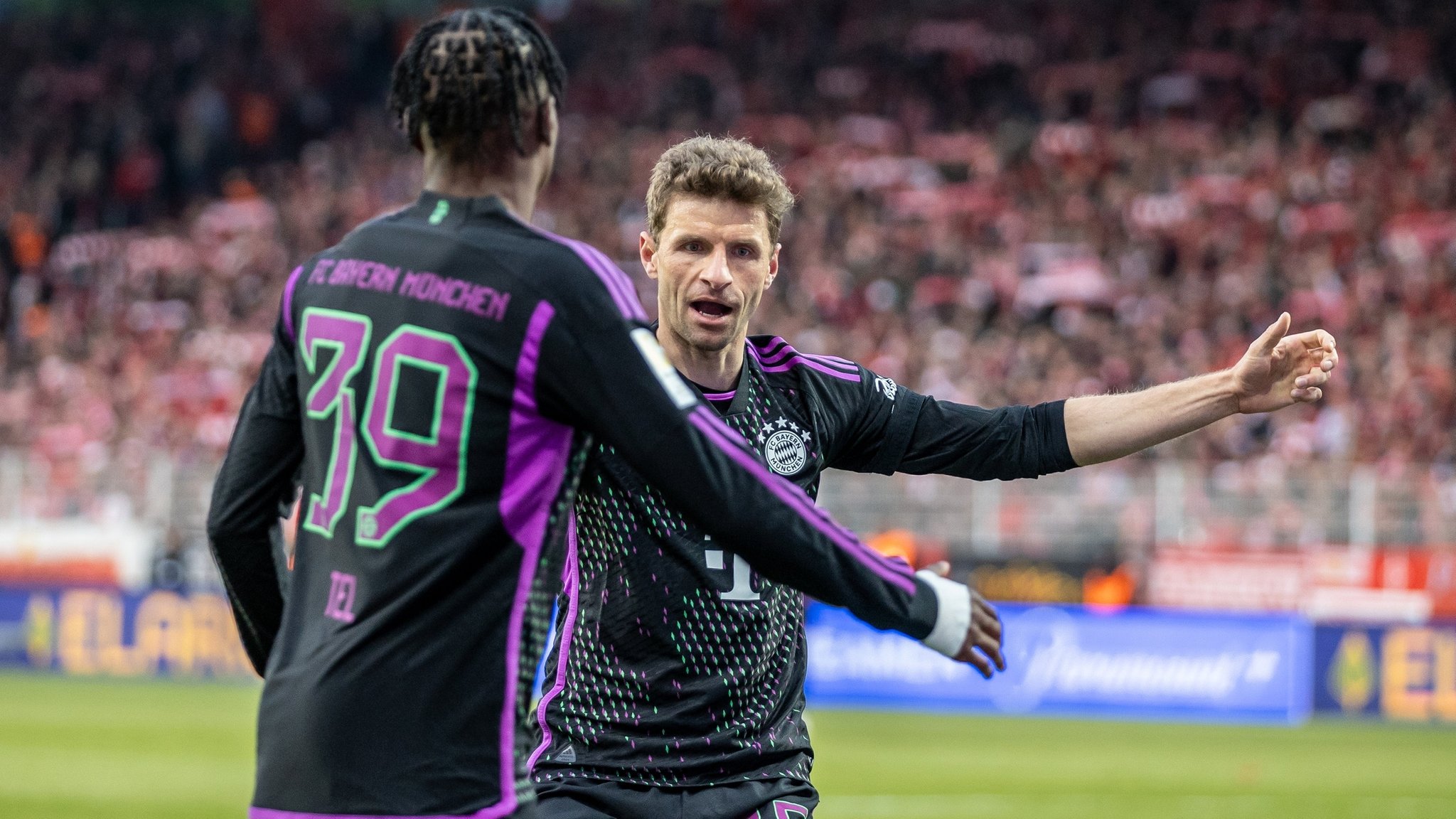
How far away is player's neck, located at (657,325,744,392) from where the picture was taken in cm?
435

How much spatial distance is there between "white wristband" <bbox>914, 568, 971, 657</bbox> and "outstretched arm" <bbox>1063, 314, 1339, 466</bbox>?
1.22m

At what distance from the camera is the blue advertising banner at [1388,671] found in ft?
53.8

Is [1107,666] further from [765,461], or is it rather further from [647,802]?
[647,802]

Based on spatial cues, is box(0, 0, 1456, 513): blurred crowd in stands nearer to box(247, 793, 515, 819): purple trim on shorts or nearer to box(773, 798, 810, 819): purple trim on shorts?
box(773, 798, 810, 819): purple trim on shorts

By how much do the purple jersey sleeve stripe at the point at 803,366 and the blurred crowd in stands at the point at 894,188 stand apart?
46.6ft

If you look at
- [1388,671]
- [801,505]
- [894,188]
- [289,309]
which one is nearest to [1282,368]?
[801,505]

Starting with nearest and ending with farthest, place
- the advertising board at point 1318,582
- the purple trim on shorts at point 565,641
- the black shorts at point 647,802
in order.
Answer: the black shorts at point 647,802 → the purple trim on shorts at point 565,641 → the advertising board at point 1318,582

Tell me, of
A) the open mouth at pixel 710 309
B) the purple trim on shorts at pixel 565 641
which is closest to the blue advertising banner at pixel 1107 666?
the open mouth at pixel 710 309

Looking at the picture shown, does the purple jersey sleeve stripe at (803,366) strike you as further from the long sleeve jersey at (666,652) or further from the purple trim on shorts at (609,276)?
the purple trim on shorts at (609,276)

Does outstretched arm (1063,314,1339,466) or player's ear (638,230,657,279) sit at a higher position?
player's ear (638,230,657,279)

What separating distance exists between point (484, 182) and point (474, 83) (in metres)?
0.16

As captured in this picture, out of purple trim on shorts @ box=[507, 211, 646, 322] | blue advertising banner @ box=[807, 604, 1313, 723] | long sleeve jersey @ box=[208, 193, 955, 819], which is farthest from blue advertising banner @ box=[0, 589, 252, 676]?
purple trim on shorts @ box=[507, 211, 646, 322]

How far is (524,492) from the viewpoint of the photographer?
9.65 feet

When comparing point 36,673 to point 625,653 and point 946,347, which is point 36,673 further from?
point 625,653
